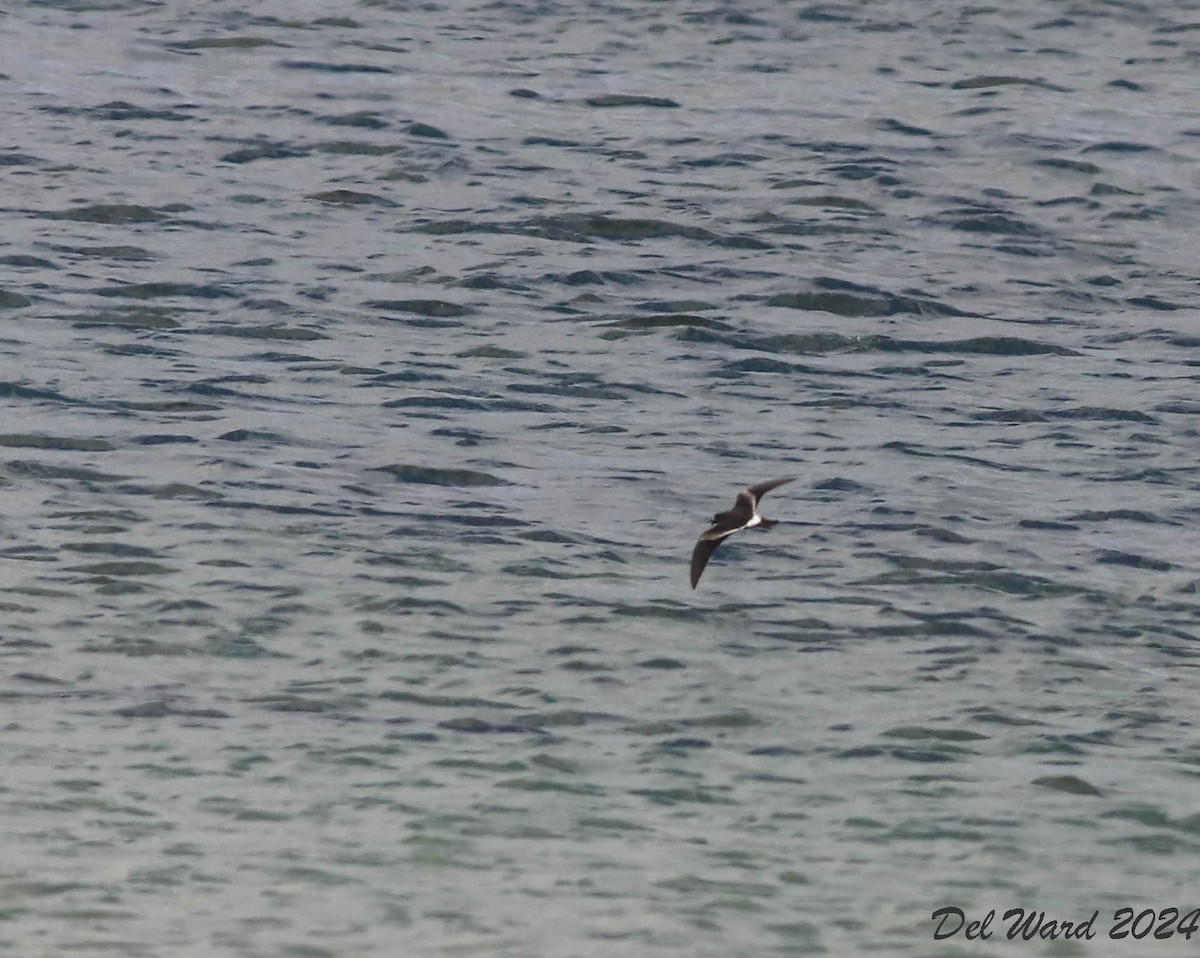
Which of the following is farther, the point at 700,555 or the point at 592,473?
the point at 592,473

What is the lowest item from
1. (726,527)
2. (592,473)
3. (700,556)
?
(592,473)

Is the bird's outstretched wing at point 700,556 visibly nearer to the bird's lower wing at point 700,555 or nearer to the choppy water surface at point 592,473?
the bird's lower wing at point 700,555

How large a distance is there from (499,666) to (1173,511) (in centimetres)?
535

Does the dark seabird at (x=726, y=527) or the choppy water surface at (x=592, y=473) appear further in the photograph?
the dark seabird at (x=726, y=527)

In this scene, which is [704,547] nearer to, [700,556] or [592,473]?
→ [700,556]

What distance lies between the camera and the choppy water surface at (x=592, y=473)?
11.3 m

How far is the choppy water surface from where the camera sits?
1134 cm


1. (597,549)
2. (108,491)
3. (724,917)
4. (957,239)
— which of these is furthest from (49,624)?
(957,239)

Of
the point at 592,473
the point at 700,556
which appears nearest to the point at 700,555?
the point at 700,556

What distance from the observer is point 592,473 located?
16641mm

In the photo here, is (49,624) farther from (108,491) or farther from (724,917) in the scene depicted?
(724,917)

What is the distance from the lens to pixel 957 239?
2184 centimetres

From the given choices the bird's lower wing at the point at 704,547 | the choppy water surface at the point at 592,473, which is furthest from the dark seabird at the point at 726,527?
the choppy water surface at the point at 592,473

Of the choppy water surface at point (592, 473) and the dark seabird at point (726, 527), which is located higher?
the dark seabird at point (726, 527)
